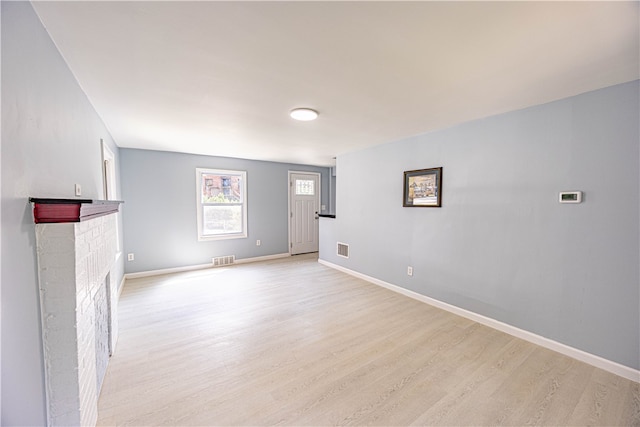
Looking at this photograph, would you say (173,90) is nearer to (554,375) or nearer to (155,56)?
(155,56)

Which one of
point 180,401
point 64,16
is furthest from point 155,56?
point 180,401

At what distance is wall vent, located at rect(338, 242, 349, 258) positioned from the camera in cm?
474

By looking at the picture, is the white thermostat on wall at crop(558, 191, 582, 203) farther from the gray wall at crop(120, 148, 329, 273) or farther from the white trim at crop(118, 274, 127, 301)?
the white trim at crop(118, 274, 127, 301)

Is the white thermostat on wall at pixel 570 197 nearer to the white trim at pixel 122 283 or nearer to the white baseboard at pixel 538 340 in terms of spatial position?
the white baseboard at pixel 538 340

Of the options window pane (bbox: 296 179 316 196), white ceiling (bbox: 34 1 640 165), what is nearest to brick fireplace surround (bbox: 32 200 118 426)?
white ceiling (bbox: 34 1 640 165)

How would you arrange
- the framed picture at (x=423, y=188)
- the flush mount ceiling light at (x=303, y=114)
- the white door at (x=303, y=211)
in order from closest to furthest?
the flush mount ceiling light at (x=303, y=114)
the framed picture at (x=423, y=188)
the white door at (x=303, y=211)

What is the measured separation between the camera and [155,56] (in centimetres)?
161

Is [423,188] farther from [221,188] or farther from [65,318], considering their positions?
[221,188]

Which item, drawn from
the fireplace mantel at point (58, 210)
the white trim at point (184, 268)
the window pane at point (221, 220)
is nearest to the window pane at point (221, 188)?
the window pane at point (221, 220)

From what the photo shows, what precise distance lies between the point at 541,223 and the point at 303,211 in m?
4.61

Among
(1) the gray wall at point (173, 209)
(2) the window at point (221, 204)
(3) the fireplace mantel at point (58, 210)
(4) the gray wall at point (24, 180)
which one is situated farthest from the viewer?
(2) the window at point (221, 204)

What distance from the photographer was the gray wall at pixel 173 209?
4.29 m

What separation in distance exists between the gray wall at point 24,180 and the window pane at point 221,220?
3593 mm

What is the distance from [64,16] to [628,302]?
401 cm
